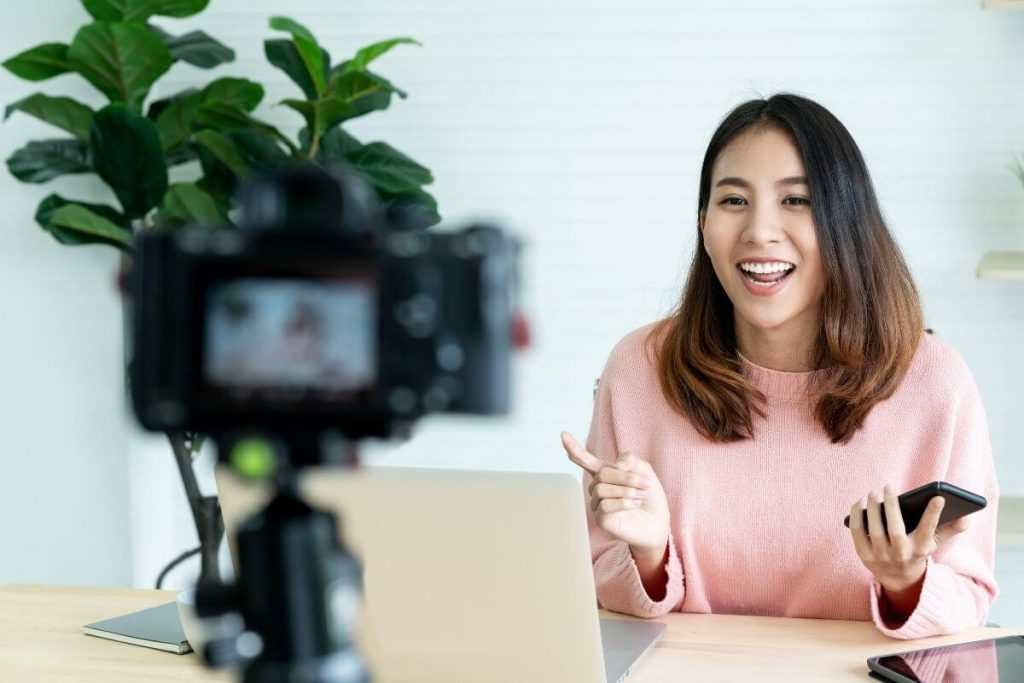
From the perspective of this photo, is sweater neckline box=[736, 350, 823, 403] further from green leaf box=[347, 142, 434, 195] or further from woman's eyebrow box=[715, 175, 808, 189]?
green leaf box=[347, 142, 434, 195]

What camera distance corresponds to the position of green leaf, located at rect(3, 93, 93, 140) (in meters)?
2.96

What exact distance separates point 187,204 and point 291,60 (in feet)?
1.42

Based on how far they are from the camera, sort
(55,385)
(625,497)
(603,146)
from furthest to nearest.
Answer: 1. (55,385)
2. (603,146)
3. (625,497)

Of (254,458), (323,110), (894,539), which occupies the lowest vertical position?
(894,539)

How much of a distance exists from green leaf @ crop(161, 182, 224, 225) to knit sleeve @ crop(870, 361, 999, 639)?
1802mm

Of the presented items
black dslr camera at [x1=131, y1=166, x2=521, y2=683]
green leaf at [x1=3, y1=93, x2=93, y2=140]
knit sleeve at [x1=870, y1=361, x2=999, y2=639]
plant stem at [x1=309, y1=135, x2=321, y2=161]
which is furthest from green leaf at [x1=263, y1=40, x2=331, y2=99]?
black dslr camera at [x1=131, y1=166, x2=521, y2=683]

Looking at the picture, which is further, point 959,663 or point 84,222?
point 84,222

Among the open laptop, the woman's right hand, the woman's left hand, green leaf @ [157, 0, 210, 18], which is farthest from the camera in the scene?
green leaf @ [157, 0, 210, 18]

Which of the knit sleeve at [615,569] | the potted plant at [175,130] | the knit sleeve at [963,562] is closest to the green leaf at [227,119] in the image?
the potted plant at [175,130]

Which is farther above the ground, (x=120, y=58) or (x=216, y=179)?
(x=120, y=58)

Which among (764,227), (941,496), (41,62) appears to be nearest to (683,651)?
(941,496)

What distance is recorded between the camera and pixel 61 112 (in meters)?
3.00

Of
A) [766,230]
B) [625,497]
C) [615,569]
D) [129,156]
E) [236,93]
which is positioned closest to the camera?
[625,497]

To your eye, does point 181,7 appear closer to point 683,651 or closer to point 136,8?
point 136,8
